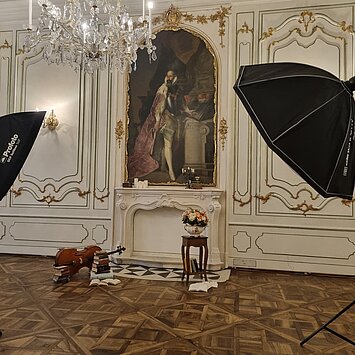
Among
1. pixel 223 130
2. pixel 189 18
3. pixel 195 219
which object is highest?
pixel 189 18

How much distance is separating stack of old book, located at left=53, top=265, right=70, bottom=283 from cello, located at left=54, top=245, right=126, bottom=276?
0.04 m

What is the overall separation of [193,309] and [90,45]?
2.76 meters

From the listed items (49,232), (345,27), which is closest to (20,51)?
(49,232)

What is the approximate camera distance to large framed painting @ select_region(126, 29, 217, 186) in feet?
17.4

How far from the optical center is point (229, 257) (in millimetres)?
5109

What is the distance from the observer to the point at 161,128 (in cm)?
544

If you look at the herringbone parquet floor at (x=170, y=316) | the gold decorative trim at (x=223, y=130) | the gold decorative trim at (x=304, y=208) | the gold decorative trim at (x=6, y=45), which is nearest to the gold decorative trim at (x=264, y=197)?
the gold decorative trim at (x=304, y=208)

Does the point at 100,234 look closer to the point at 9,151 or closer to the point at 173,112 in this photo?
the point at 173,112

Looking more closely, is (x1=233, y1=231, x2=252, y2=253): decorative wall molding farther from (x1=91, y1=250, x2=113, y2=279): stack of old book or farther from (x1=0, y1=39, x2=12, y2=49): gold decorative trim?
(x1=0, y1=39, x2=12, y2=49): gold decorative trim

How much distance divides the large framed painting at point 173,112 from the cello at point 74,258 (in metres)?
1.39

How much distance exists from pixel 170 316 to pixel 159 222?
7.87ft

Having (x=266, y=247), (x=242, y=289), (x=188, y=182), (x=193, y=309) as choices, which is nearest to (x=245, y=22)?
(x=188, y=182)

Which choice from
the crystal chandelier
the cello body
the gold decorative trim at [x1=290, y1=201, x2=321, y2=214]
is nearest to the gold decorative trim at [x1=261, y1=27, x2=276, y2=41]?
the crystal chandelier

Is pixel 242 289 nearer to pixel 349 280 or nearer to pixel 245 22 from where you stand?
pixel 349 280
